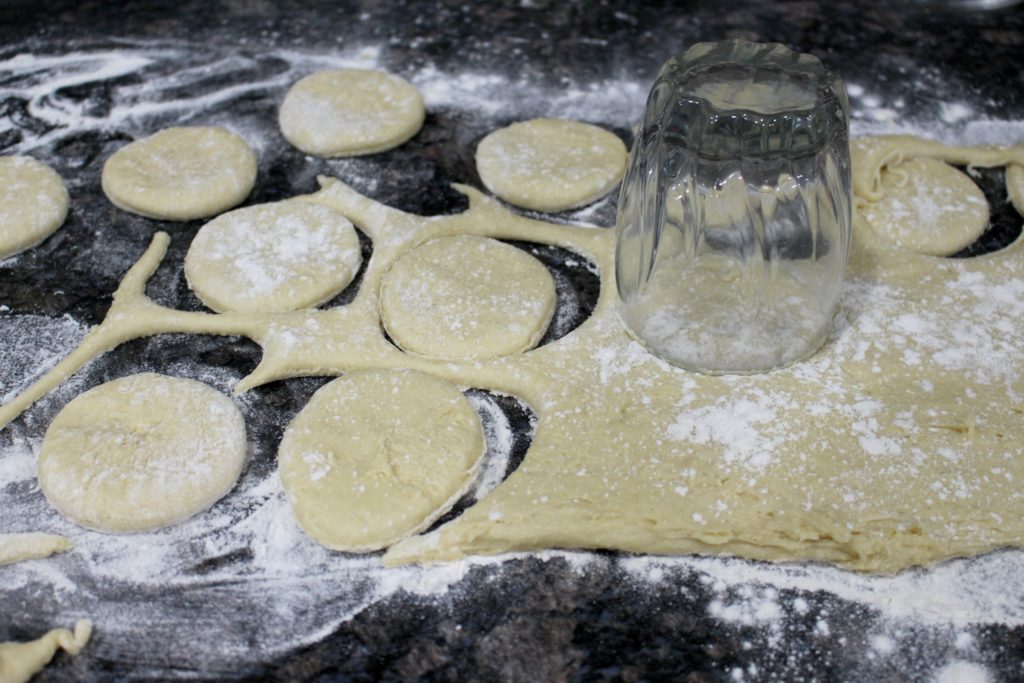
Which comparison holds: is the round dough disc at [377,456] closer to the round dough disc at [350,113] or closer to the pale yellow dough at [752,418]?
the pale yellow dough at [752,418]

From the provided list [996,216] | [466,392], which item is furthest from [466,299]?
[996,216]

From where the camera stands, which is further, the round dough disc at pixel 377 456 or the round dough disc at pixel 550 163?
the round dough disc at pixel 550 163

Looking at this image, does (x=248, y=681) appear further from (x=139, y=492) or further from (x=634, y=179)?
(x=634, y=179)

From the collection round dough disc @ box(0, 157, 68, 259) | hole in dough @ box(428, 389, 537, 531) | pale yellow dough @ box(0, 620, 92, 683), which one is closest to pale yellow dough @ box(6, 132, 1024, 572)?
hole in dough @ box(428, 389, 537, 531)

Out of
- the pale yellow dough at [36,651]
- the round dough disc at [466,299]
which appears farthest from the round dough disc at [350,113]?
the pale yellow dough at [36,651]

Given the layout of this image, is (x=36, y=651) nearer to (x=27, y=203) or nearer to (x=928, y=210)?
(x=27, y=203)

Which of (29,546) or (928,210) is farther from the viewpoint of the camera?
(928,210)

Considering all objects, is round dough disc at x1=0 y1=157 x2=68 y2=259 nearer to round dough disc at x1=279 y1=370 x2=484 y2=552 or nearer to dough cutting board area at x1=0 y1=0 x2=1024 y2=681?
dough cutting board area at x1=0 y1=0 x2=1024 y2=681
